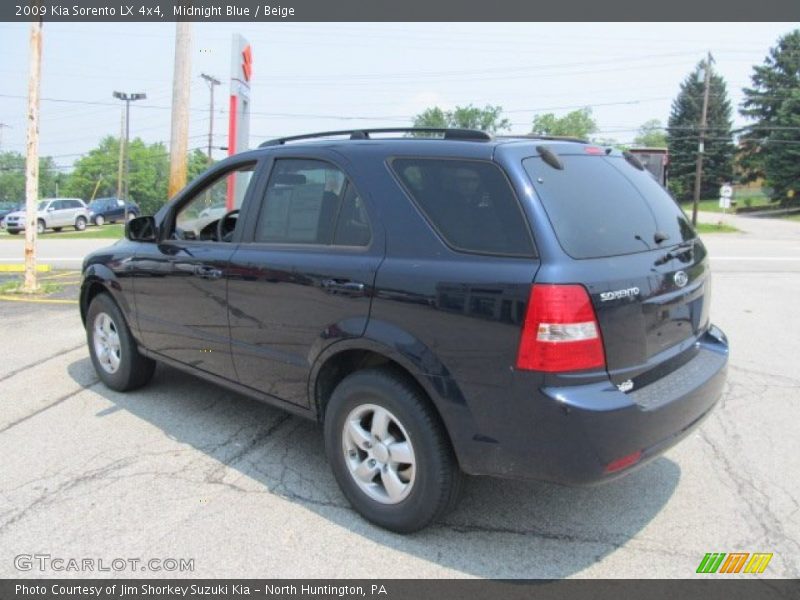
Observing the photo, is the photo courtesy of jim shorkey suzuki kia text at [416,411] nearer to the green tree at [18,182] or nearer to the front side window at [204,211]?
the front side window at [204,211]

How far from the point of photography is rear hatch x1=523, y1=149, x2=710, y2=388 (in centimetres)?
261

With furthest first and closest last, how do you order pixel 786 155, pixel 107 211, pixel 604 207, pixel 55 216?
pixel 786 155
pixel 107 211
pixel 55 216
pixel 604 207

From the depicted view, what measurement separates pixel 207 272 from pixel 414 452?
1.83 metres

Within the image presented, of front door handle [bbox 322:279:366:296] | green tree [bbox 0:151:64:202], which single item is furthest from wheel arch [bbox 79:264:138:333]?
green tree [bbox 0:151:64:202]

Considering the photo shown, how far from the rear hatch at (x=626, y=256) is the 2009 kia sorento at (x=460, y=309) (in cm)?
1

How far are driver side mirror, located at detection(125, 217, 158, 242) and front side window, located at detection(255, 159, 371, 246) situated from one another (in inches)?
46.2

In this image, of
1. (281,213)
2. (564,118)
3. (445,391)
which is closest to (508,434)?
(445,391)

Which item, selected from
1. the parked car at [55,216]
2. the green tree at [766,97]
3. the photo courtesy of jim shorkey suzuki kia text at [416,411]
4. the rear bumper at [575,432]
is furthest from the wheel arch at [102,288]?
the green tree at [766,97]

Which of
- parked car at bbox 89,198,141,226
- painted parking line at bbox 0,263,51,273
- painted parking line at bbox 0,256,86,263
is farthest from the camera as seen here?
parked car at bbox 89,198,141,226

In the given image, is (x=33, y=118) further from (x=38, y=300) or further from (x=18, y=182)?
(x=18, y=182)

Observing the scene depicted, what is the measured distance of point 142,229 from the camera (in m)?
4.52

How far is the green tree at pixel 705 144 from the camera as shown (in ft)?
225

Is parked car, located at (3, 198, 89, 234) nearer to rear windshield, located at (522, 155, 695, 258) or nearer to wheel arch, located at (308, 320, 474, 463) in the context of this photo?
wheel arch, located at (308, 320, 474, 463)

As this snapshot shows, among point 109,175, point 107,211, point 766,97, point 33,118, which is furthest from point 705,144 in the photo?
point 109,175
